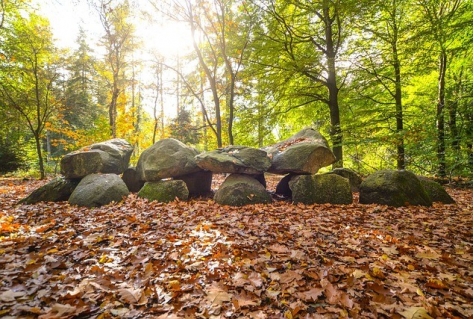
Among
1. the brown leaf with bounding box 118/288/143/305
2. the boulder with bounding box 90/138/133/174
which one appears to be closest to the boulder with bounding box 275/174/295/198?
the boulder with bounding box 90/138/133/174

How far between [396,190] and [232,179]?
4.19m

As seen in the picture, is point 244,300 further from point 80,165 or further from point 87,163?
point 80,165

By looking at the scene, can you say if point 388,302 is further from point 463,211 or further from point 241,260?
point 463,211

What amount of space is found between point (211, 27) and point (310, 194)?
9347mm

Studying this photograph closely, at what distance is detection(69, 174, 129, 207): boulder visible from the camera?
6277 mm

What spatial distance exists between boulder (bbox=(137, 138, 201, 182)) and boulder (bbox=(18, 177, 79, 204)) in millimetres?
2190

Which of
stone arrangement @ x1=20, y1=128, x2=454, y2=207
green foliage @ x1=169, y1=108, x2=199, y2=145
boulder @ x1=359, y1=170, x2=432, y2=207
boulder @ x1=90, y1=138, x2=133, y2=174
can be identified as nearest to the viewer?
boulder @ x1=359, y1=170, x2=432, y2=207

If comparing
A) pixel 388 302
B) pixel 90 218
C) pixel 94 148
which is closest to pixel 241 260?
pixel 388 302

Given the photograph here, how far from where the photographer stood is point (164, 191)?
677cm

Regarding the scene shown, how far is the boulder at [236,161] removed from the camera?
6758mm

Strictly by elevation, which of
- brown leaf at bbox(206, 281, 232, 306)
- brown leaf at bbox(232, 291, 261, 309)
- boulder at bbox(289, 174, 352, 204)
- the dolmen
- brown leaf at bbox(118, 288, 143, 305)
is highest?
the dolmen

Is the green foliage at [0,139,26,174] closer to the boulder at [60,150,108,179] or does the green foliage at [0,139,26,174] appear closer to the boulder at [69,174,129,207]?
the boulder at [60,150,108,179]

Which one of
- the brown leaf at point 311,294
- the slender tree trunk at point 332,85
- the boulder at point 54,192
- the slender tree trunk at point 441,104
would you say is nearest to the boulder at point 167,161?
the boulder at point 54,192

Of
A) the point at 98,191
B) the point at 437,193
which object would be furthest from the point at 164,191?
the point at 437,193
